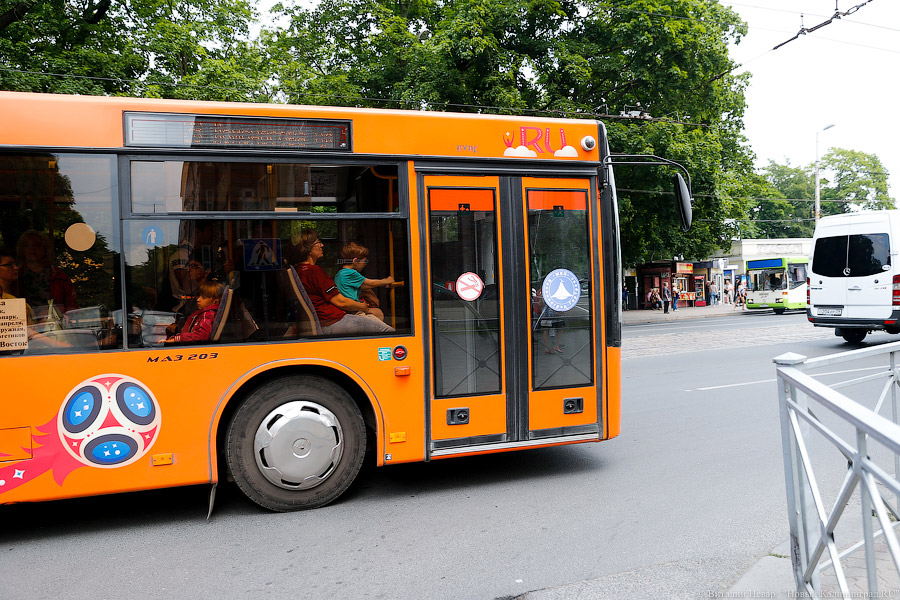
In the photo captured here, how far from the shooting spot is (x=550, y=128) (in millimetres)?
5320

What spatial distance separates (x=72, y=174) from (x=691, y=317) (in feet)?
96.6

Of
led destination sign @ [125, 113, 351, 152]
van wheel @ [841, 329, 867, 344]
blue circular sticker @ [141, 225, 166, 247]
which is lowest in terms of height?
van wheel @ [841, 329, 867, 344]

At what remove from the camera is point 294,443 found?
4.54 meters

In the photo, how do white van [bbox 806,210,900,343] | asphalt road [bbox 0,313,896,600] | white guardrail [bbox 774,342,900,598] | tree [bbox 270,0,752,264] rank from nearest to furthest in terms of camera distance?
white guardrail [bbox 774,342,900,598]
asphalt road [bbox 0,313,896,600]
white van [bbox 806,210,900,343]
tree [bbox 270,0,752,264]

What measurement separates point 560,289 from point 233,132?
2805mm

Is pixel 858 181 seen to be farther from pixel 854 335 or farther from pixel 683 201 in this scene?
pixel 683 201

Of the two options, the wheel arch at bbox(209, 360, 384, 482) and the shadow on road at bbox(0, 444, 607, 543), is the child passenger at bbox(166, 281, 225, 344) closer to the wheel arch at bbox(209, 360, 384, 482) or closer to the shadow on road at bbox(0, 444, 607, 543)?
the wheel arch at bbox(209, 360, 384, 482)

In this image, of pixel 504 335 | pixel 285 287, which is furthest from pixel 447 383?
pixel 285 287

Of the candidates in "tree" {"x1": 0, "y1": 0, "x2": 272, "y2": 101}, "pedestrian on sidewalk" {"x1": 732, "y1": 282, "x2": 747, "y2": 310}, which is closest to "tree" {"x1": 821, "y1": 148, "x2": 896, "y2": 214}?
"pedestrian on sidewalk" {"x1": 732, "y1": 282, "x2": 747, "y2": 310}

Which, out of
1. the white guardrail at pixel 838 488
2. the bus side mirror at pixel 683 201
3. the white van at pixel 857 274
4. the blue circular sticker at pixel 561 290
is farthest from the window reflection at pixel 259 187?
the white van at pixel 857 274

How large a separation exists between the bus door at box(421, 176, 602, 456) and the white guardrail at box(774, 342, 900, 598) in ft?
7.02

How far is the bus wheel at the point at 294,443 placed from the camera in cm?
448

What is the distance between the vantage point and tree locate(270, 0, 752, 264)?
61.5ft

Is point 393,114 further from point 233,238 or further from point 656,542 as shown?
point 656,542
